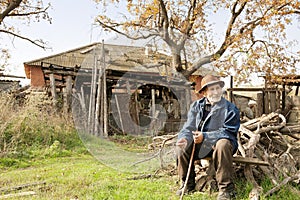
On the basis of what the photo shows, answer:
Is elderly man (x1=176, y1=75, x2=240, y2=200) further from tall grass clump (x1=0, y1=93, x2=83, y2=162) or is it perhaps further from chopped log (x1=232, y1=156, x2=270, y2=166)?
tall grass clump (x1=0, y1=93, x2=83, y2=162)

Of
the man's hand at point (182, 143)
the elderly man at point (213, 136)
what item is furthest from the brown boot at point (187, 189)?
the man's hand at point (182, 143)

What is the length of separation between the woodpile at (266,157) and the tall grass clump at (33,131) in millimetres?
3418

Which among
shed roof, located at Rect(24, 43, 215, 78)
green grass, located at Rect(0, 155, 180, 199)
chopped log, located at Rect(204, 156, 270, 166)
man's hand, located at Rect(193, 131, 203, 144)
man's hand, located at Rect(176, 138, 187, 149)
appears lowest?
green grass, located at Rect(0, 155, 180, 199)

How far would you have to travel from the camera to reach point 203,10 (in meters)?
12.2

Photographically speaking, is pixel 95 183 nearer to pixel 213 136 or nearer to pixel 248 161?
pixel 213 136

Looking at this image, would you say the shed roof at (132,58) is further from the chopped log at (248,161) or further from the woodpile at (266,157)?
the chopped log at (248,161)

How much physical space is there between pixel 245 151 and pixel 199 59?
25.7ft

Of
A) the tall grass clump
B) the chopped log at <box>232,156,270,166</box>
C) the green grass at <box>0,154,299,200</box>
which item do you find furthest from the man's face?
the tall grass clump

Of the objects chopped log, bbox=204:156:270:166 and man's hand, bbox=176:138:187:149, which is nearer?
chopped log, bbox=204:156:270:166

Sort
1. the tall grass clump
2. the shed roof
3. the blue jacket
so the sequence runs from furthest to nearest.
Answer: the shed roof, the tall grass clump, the blue jacket

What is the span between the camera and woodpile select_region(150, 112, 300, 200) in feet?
11.8

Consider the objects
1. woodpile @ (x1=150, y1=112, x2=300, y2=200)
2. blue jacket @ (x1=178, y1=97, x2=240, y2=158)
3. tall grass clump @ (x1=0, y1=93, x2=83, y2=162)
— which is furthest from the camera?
tall grass clump @ (x1=0, y1=93, x2=83, y2=162)

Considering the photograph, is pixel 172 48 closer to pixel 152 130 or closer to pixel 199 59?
pixel 199 59

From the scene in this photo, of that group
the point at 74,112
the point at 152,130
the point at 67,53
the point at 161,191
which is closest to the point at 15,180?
the point at 161,191
